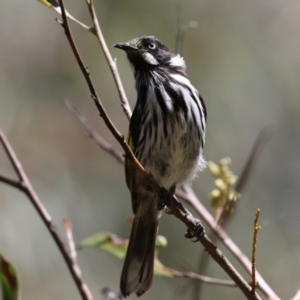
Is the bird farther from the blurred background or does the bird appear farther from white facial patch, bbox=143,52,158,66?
the blurred background

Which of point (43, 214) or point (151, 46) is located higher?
point (151, 46)

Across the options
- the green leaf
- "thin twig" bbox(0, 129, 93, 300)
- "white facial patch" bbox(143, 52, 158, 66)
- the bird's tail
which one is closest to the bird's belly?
the bird's tail

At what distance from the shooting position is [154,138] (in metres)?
3.00

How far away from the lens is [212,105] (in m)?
6.22

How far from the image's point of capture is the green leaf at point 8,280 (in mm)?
2658

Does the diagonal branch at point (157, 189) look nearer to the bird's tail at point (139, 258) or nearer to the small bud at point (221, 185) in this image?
the small bud at point (221, 185)

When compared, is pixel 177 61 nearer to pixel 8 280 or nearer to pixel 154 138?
pixel 154 138

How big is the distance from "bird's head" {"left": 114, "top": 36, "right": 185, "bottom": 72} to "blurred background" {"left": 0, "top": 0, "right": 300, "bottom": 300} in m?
2.41

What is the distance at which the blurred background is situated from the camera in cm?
582

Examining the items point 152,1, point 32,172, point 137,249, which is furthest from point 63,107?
point 137,249

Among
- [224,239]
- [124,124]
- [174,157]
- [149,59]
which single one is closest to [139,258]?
[174,157]

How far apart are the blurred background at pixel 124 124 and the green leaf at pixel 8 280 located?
3.00m

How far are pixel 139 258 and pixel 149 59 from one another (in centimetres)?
97

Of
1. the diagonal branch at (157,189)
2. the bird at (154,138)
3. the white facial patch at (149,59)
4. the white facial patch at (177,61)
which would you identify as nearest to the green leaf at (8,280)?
the bird at (154,138)
